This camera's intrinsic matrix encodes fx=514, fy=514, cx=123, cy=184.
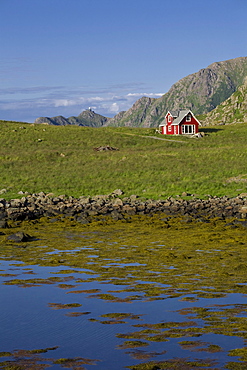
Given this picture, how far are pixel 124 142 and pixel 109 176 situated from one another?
35.6m

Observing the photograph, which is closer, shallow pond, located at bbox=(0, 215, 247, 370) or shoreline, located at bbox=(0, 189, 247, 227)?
shallow pond, located at bbox=(0, 215, 247, 370)

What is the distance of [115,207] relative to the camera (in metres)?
36.8

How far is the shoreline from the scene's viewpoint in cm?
3294

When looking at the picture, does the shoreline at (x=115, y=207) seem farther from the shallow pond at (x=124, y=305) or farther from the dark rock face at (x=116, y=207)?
the shallow pond at (x=124, y=305)

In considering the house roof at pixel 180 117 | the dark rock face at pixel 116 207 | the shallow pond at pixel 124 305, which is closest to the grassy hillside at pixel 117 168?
the dark rock face at pixel 116 207

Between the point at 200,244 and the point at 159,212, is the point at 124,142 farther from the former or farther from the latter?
the point at 200,244

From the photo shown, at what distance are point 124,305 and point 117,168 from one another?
156ft

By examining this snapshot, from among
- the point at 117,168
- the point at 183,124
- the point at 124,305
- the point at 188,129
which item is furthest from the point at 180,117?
the point at 124,305

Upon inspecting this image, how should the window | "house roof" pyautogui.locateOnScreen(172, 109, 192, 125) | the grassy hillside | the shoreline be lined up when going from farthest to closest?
the window < "house roof" pyautogui.locateOnScreen(172, 109, 192, 125) < the grassy hillside < the shoreline

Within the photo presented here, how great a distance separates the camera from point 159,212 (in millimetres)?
34531

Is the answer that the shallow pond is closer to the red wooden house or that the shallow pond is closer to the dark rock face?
the dark rock face

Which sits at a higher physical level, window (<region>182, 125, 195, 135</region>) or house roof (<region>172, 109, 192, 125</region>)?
house roof (<region>172, 109, 192, 125</region>)

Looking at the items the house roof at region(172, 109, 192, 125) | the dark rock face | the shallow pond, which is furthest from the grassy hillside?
the shallow pond

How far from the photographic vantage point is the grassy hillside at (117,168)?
46.2 meters
